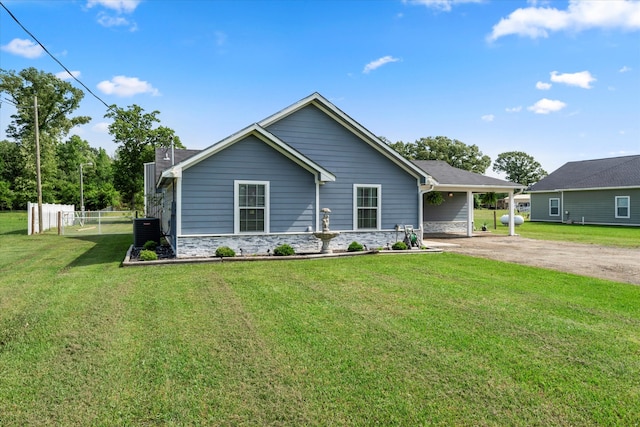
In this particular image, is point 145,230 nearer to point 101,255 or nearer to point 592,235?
point 101,255

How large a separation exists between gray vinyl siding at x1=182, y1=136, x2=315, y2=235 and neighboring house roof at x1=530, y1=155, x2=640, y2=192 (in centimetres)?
2429

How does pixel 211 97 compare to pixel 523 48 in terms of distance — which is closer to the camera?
pixel 523 48

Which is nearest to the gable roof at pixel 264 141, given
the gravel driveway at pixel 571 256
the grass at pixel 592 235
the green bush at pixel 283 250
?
the green bush at pixel 283 250

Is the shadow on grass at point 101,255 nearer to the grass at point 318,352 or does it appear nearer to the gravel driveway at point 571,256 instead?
the grass at point 318,352

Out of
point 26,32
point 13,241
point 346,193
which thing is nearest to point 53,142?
point 13,241

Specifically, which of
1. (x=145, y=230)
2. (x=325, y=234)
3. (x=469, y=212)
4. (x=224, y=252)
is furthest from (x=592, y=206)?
(x=145, y=230)

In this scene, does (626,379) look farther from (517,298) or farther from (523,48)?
(523,48)

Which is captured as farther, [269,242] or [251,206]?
[269,242]

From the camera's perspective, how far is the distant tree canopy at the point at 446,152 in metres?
58.7

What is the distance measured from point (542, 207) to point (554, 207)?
120 cm

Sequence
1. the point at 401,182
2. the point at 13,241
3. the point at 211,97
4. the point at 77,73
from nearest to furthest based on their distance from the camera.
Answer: the point at 401,182, the point at 77,73, the point at 13,241, the point at 211,97

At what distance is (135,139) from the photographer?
33312mm

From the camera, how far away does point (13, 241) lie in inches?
594

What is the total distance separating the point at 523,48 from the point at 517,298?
1169cm
